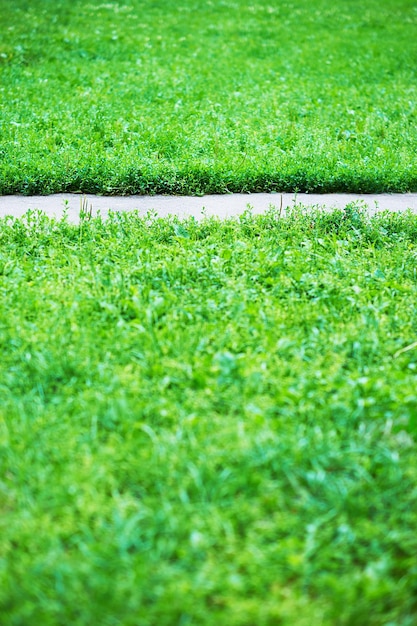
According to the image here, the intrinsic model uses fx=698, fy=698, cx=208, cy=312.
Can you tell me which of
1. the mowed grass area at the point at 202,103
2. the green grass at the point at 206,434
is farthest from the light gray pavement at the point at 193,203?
the green grass at the point at 206,434

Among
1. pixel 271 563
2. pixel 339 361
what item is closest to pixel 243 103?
pixel 339 361

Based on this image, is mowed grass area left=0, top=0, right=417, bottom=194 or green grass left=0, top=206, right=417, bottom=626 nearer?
green grass left=0, top=206, right=417, bottom=626

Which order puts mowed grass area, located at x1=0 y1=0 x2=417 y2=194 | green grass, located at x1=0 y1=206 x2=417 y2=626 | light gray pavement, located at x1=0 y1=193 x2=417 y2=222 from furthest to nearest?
1. mowed grass area, located at x1=0 y1=0 x2=417 y2=194
2. light gray pavement, located at x1=0 y1=193 x2=417 y2=222
3. green grass, located at x1=0 y1=206 x2=417 y2=626

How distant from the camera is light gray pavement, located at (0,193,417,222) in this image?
4.97 meters

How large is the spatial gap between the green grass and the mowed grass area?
4.50 feet

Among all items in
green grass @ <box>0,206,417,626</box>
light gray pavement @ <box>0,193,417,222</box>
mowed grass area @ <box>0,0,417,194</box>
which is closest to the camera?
green grass @ <box>0,206,417,626</box>

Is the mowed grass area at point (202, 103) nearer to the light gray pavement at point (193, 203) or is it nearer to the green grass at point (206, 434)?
the light gray pavement at point (193, 203)

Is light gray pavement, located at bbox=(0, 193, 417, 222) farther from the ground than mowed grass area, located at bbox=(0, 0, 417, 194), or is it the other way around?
mowed grass area, located at bbox=(0, 0, 417, 194)

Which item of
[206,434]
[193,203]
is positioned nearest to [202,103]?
[193,203]

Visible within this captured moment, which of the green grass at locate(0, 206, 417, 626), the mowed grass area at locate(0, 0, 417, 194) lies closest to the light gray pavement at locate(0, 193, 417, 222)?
the mowed grass area at locate(0, 0, 417, 194)

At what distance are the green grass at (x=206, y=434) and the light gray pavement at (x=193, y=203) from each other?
721 mm

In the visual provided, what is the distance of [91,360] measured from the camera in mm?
3143

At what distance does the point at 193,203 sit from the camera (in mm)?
5227

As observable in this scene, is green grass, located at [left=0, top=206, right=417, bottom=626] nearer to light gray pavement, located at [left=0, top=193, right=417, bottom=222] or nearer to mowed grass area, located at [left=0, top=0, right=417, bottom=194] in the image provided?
light gray pavement, located at [left=0, top=193, right=417, bottom=222]
